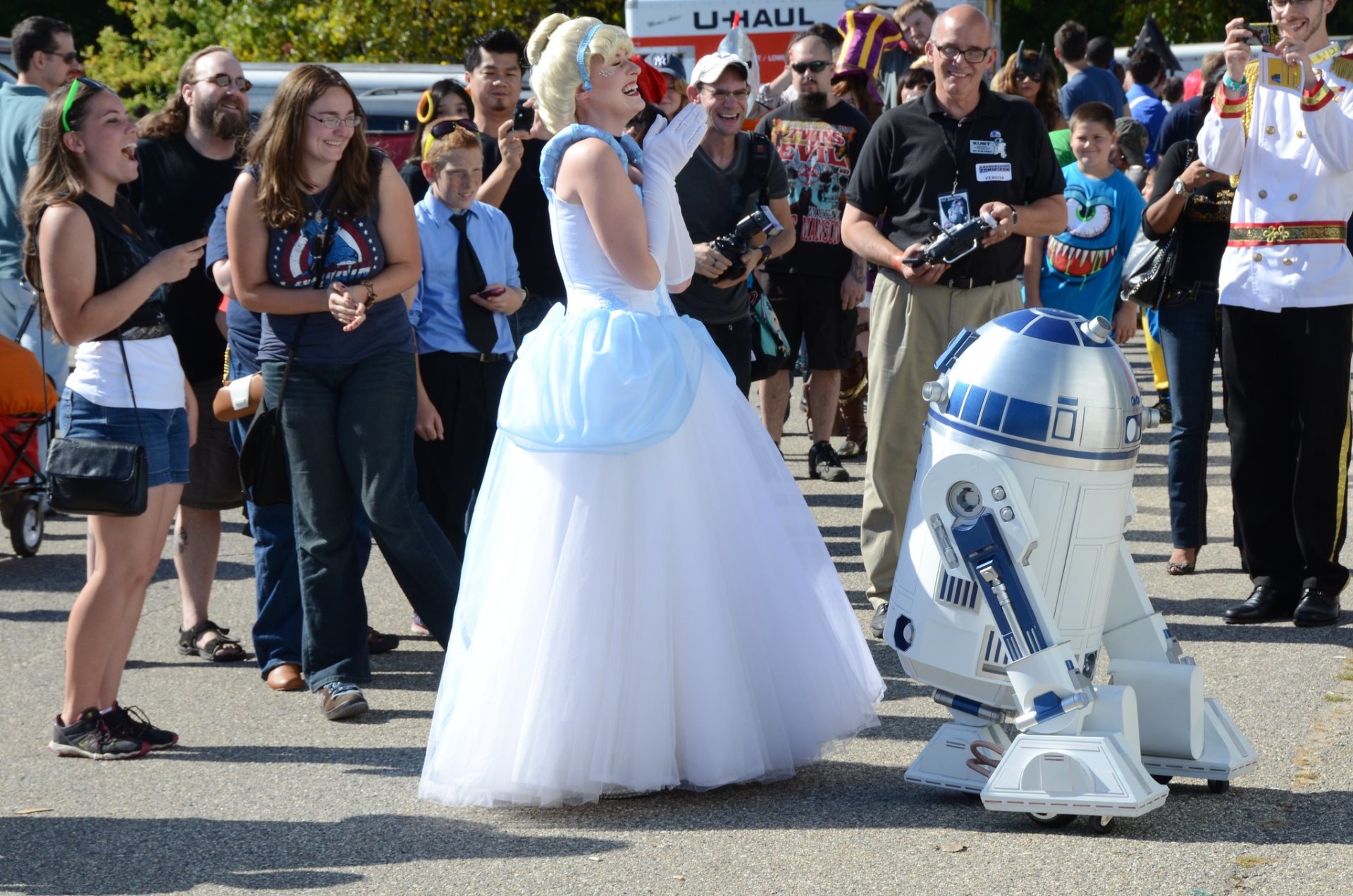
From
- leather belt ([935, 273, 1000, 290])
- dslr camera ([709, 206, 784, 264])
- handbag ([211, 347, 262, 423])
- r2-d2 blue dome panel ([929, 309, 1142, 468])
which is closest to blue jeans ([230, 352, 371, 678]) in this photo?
handbag ([211, 347, 262, 423])

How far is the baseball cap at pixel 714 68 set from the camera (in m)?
7.67

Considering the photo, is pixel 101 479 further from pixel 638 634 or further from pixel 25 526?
pixel 25 526

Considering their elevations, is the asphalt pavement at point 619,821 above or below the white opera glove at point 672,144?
below

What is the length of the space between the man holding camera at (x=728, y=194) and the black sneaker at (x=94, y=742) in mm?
3145

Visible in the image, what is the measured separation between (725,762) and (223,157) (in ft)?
10.9

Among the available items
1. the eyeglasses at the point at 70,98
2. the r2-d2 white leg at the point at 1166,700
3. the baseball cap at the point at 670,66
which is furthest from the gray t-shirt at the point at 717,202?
the r2-d2 white leg at the point at 1166,700

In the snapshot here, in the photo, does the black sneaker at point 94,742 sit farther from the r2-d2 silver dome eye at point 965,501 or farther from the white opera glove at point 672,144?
the r2-d2 silver dome eye at point 965,501

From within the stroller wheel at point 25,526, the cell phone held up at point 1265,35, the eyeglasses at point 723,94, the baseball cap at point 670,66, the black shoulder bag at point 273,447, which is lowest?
the stroller wheel at point 25,526

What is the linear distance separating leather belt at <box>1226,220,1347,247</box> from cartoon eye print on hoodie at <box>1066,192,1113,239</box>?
122 inches

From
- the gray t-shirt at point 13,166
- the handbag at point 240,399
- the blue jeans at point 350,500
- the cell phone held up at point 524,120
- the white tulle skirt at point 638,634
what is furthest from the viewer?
the gray t-shirt at point 13,166

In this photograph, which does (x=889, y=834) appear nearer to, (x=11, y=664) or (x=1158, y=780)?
(x=1158, y=780)

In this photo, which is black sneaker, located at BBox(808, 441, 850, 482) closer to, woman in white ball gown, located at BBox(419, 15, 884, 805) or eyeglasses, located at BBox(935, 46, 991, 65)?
eyeglasses, located at BBox(935, 46, 991, 65)

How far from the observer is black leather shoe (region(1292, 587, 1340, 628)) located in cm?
632

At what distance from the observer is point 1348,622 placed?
251 inches
